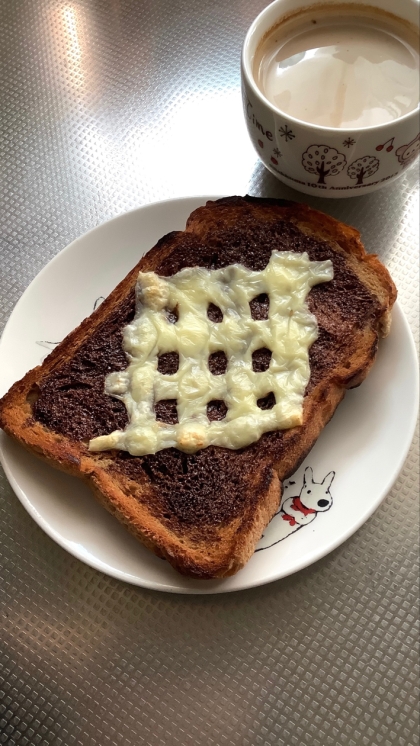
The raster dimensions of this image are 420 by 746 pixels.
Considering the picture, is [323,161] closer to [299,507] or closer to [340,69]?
[340,69]

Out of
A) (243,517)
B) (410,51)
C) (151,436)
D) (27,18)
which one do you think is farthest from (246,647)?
(27,18)

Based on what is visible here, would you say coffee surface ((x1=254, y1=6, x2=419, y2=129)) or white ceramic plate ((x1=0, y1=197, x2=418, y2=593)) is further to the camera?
coffee surface ((x1=254, y1=6, x2=419, y2=129))

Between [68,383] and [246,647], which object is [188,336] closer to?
[68,383]

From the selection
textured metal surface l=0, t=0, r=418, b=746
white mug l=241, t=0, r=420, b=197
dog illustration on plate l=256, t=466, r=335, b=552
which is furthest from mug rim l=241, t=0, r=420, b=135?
dog illustration on plate l=256, t=466, r=335, b=552

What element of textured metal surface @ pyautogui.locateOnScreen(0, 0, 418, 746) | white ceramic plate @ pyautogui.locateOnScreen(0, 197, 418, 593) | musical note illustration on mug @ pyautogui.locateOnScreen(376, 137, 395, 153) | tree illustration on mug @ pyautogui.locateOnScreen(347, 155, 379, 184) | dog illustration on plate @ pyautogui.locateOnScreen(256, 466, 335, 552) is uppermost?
musical note illustration on mug @ pyautogui.locateOnScreen(376, 137, 395, 153)

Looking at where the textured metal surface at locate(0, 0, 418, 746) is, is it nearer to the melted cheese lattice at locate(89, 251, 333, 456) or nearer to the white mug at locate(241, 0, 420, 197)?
the white mug at locate(241, 0, 420, 197)

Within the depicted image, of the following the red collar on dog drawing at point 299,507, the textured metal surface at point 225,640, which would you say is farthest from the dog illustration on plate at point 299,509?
the textured metal surface at point 225,640

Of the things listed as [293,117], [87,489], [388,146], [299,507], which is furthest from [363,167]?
[87,489]

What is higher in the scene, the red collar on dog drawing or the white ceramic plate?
the white ceramic plate
